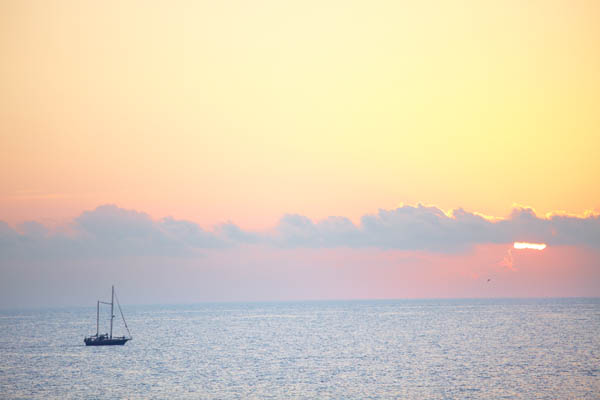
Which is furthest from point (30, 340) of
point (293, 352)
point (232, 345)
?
point (293, 352)

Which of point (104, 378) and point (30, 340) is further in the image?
point (30, 340)

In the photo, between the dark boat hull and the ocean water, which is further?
the dark boat hull

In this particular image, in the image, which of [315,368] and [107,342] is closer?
[315,368]

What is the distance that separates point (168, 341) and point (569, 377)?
Answer: 115 m

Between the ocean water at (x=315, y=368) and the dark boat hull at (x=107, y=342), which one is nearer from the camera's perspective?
the ocean water at (x=315, y=368)

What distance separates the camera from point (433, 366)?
12038cm

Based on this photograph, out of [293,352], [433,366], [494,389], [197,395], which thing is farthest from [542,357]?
[197,395]

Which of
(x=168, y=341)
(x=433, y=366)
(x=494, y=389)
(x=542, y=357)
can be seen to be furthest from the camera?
(x=168, y=341)

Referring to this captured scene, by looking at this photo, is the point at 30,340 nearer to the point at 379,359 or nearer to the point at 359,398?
the point at 379,359

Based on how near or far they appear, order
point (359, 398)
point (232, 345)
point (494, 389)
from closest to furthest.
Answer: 1. point (359, 398)
2. point (494, 389)
3. point (232, 345)

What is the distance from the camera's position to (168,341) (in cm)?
18600

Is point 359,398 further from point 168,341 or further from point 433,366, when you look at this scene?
point 168,341

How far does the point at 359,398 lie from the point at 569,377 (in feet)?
124

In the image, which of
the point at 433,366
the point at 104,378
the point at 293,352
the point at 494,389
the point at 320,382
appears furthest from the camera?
the point at 293,352
